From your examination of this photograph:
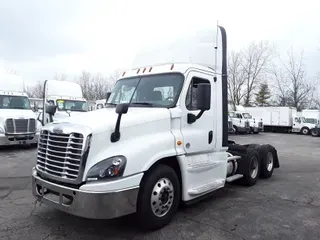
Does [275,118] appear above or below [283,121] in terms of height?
above

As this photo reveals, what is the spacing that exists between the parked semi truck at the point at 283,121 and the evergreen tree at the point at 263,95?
15.9 m

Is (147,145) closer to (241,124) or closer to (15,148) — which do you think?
(15,148)

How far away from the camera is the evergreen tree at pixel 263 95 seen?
50.1 metres

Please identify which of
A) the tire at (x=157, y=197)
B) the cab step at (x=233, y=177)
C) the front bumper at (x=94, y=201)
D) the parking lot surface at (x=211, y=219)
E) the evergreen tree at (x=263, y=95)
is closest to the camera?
the front bumper at (x=94, y=201)

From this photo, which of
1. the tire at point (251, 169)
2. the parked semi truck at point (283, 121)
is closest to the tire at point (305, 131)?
the parked semi truck at point (283, 121)

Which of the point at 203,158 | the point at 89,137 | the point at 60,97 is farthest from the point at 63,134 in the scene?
the point at 60,97

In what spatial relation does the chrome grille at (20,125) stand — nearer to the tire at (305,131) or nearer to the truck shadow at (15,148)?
the truck shadow at (15,148)

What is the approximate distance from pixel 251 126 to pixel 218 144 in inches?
1014

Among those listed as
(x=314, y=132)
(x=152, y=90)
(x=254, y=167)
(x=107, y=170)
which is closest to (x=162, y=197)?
(x=107, y=170)

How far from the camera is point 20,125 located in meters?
12.8

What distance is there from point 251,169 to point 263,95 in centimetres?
4905

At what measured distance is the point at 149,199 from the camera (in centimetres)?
400

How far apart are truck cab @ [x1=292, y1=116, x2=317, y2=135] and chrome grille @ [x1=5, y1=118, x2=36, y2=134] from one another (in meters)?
28.2

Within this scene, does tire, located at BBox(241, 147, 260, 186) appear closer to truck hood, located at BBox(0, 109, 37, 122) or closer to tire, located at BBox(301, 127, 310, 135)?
truck hood, located at BBox(0, 109, 37, 122)
